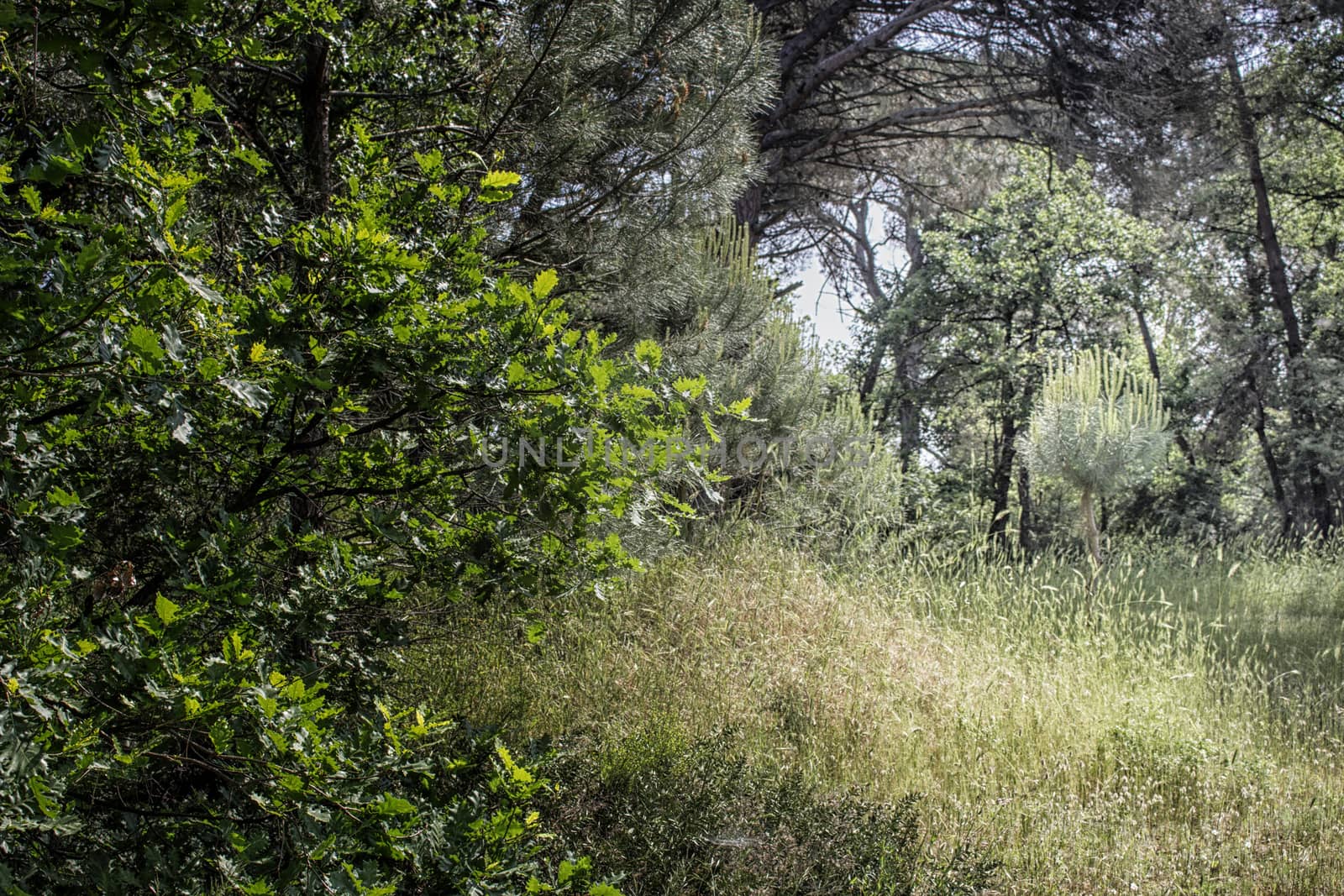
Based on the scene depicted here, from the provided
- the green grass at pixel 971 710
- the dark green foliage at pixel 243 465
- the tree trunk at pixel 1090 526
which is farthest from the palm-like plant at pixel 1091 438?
the dark green foliage at pixel 243 465

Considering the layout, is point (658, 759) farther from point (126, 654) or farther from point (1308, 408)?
point (1308, 408)

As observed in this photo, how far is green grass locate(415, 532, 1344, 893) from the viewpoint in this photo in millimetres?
3209

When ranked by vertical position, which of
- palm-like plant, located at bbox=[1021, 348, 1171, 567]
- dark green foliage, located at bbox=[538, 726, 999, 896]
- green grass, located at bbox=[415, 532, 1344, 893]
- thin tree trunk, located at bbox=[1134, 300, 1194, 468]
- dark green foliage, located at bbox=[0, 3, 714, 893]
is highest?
thin tree trunk, located at bbox=[1134, 300, 1194, 468]

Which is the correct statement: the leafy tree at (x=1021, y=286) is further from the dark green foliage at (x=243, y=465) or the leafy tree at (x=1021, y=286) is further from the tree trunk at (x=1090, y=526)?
the dark green foliage at (x=243, y=465)

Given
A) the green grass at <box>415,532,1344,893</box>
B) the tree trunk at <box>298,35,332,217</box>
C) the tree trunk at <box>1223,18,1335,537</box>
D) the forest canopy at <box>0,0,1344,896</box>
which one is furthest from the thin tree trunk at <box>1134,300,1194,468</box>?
the tree trunk at <box>298,35,332,217</box>

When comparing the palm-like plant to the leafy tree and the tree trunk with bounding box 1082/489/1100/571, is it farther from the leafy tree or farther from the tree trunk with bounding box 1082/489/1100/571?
the leafy tree

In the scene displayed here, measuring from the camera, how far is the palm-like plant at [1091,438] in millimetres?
6887

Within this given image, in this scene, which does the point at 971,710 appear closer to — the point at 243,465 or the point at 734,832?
the point at 734,832

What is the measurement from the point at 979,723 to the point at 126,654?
3.30 meters

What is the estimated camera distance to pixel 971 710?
401 centimetres

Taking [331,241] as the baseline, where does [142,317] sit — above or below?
below

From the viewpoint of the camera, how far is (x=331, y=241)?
72.6 inches

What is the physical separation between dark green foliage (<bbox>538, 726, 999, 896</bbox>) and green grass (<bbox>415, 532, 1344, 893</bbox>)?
0.23 metres

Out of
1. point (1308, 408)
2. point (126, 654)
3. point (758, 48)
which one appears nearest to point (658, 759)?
point (126, 654)
